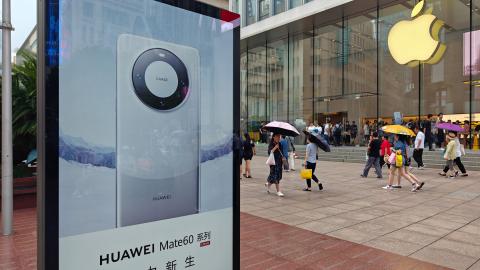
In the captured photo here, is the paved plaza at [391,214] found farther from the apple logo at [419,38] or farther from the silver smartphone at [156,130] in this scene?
the apple logo at [419,38]

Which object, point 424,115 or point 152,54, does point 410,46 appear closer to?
point 424,115

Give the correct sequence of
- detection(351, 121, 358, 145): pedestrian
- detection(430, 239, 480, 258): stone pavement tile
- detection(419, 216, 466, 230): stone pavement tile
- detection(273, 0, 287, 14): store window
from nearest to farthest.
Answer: detection(430, 239, 480, 258): stone pavement tile, detection(419, 216, 466, 230): stone pavement tile, detection(351, 121, 358, 145): pedestrian, detection(273, 0, 287, 14): store window

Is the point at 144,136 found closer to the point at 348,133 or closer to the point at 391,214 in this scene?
the point at 391,214

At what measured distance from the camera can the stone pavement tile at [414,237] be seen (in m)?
4.99

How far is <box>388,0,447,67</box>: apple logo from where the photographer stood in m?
18.3

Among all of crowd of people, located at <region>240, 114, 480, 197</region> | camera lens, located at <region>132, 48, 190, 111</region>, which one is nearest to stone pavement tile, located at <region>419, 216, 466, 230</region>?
crowd of people, located at <region>240, 114, 480, 197</region>

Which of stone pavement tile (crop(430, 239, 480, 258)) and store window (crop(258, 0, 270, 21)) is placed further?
store window (crop(258, 0, 270, 21))

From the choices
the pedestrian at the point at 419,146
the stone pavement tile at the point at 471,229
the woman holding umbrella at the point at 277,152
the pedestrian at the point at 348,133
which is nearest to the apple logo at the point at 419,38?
the pedestrian at the point at 348,133

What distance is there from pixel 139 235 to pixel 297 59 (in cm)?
2768

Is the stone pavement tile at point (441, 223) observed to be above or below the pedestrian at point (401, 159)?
below

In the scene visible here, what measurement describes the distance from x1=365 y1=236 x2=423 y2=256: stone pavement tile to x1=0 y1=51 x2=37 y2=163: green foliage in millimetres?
6655

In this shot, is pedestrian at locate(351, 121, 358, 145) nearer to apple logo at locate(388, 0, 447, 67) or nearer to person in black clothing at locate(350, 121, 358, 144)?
person in black clothing at locate(350, 121, 358, 144)

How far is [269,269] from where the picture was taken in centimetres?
397

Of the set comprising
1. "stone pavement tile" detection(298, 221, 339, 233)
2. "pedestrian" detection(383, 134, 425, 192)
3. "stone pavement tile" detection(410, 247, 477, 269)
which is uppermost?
"pedestrian" detection(383, 134, 425, 192)
